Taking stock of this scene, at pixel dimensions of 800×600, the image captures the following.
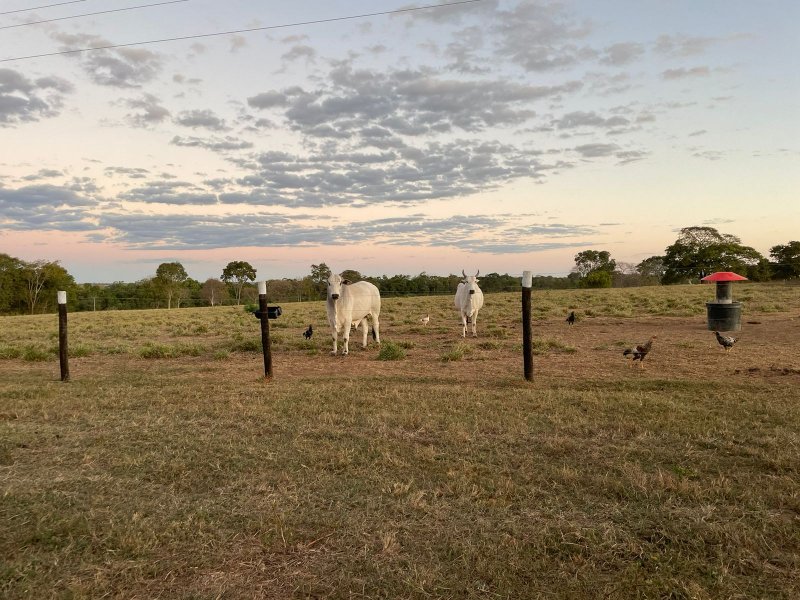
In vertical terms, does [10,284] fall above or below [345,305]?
above

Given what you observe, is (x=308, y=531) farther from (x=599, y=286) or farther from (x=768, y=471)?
(x=599, y=286)

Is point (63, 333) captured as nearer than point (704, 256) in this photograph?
Yes

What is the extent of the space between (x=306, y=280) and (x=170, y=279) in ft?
64.4

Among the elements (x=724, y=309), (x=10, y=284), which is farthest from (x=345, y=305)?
(x=10, y=284)

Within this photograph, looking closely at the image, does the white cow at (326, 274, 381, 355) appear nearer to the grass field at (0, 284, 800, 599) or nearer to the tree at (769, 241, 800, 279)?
the grass field at (0, 284, 800, 599)

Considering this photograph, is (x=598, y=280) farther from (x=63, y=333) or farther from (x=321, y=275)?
(x=63, y=333)

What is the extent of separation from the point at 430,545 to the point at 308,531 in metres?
0.92

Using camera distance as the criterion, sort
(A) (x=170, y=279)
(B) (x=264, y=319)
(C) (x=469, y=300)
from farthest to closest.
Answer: (A) (x=170, y=279), (C) (x=469, y=300), (B) (x=264, y=319)

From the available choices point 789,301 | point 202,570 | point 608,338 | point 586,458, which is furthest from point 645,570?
point 789,301

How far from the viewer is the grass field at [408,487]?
11.0 ft

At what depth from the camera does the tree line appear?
178ft

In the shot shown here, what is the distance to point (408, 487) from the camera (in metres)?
4.64

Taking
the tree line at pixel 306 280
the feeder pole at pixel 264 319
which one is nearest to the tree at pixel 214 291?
the tree line at pixel 306 280

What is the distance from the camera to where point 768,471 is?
15.9 feet
